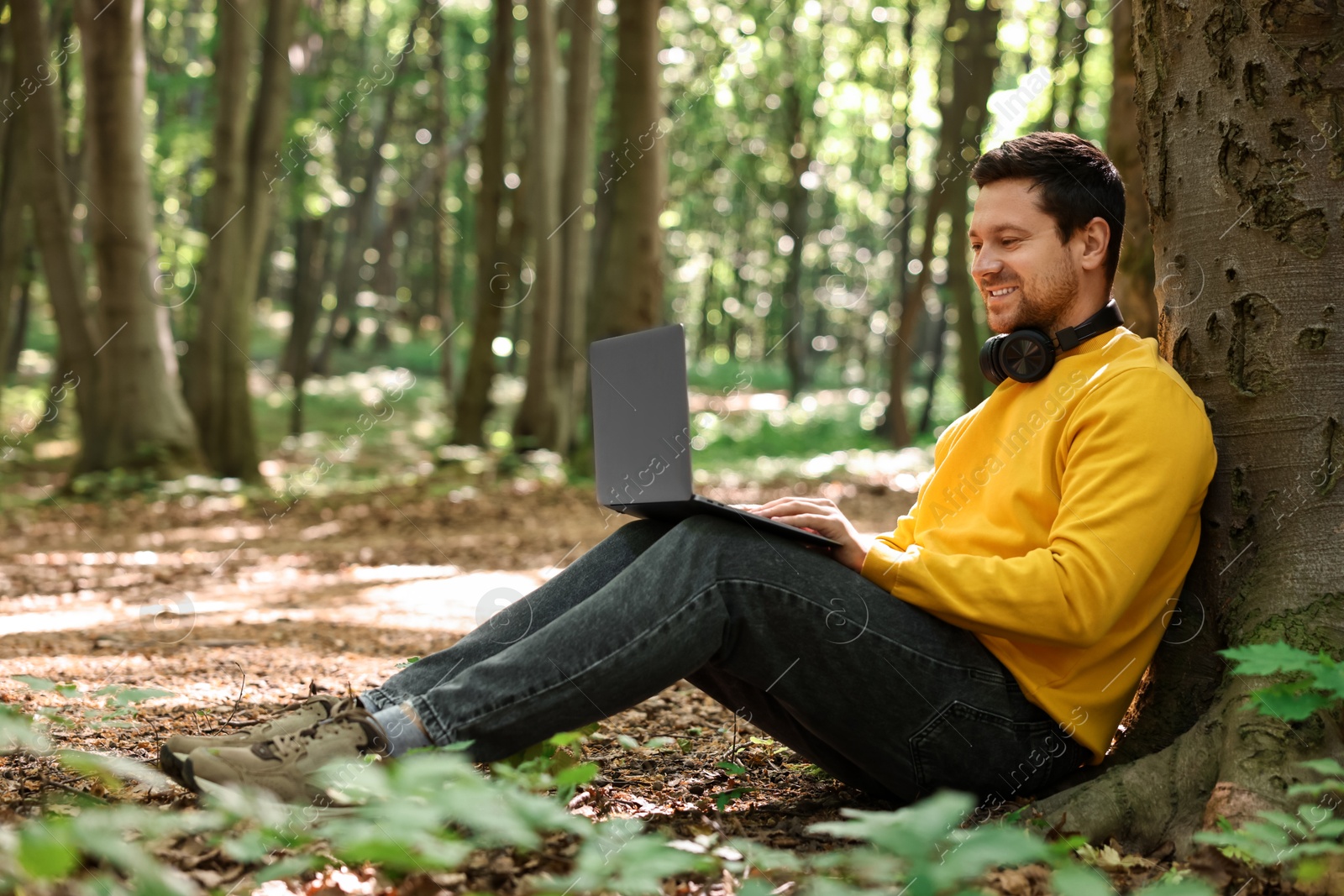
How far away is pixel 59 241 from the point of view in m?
11.9

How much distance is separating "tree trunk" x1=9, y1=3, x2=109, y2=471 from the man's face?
34.5 ft

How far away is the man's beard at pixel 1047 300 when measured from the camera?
2566 millimetres

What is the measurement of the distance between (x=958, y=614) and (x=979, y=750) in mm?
336

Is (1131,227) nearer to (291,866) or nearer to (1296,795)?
(1296,795)

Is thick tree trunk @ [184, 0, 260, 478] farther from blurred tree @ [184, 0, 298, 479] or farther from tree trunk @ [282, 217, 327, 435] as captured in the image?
tree trunk @ [282, 217, 327, 435]

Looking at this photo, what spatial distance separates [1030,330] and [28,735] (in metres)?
2.13

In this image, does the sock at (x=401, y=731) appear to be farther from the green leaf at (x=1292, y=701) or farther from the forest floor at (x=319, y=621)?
the green leaf at (x=1292, y=701)

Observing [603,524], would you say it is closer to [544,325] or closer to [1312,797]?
[544,325]

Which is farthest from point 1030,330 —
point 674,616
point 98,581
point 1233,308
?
point 98,581

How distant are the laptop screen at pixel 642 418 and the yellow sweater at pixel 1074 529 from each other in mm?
483

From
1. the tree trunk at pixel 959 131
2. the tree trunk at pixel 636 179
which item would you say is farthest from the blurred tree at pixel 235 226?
the tree trunk at pixel 959 131

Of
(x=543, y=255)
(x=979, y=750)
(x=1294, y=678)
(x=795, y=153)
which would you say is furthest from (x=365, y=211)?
(x=1294, y=678)

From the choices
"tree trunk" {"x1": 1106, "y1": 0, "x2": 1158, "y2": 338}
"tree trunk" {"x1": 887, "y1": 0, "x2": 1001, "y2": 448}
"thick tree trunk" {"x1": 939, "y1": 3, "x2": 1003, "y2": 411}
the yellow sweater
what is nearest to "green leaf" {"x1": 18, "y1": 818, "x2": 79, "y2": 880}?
the yellow sweater

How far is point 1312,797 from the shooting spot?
7.23 feet
